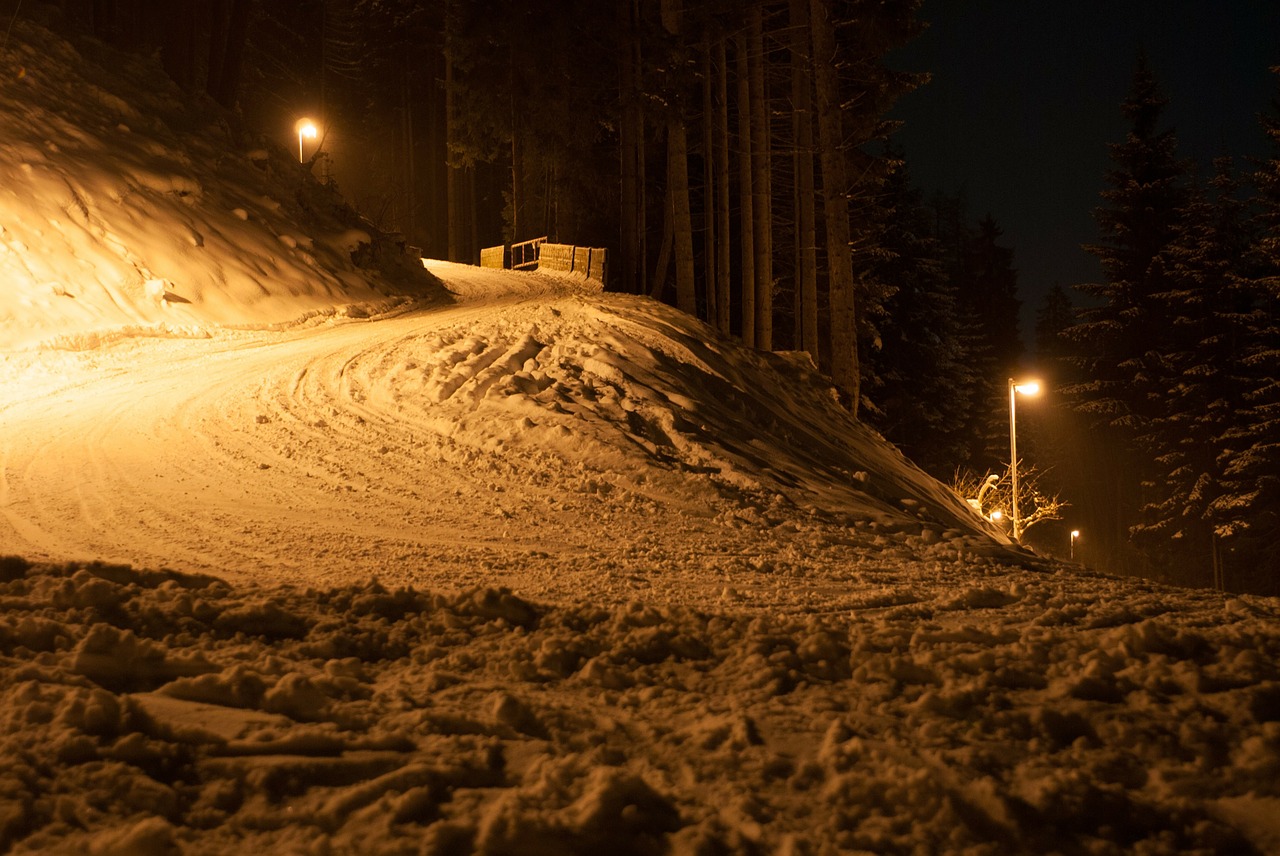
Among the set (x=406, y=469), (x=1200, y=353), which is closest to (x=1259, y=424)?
(x=1200, y=353)

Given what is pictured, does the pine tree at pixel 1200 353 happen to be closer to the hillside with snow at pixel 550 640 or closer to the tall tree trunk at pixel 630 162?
the tall tree trunk at pixel 630 162

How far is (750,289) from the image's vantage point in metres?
24.7

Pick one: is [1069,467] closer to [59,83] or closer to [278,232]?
[278,232]

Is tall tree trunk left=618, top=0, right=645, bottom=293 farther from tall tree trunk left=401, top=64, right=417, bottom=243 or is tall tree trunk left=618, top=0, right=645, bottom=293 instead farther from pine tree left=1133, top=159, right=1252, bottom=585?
tall tree trunk left=401, top=64, right=417, bottom=243

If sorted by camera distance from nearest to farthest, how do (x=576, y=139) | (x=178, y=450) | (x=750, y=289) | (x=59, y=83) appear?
1. (x=178, y=450)
2. (x=59, y=83)
3. (x=750, y=289)
4. (x=576, y=139)

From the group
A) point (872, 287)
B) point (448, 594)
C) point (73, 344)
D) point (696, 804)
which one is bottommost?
point (696, 804)

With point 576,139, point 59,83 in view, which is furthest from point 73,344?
point 576,139

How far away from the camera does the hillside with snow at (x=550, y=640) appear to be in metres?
A: 3.21

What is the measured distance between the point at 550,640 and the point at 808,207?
2097cm

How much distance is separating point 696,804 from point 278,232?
1927cm

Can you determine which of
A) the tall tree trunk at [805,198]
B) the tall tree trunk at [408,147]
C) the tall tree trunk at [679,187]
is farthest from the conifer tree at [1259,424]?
the tall tree trunk at [408,147]

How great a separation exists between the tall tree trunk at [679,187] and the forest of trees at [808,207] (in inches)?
2.4

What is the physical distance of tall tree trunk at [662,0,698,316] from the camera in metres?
21.1

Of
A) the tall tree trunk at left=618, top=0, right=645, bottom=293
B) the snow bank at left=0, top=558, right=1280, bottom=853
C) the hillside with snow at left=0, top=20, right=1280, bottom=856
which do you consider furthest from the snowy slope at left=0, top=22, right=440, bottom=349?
the snow bank at left=0, top=558, right=1280, bottom=853
